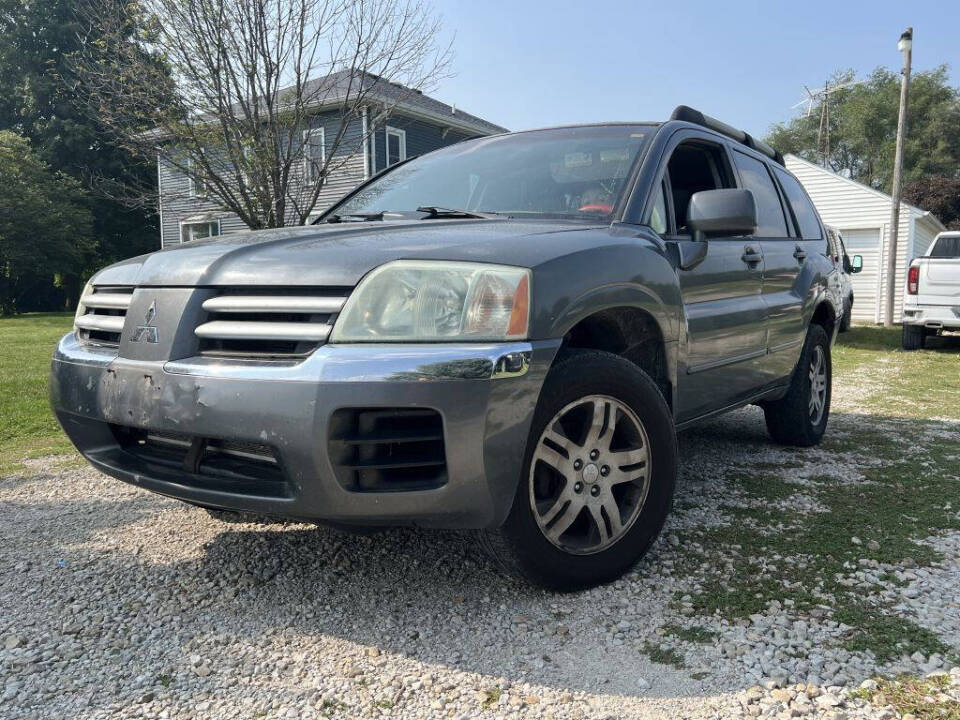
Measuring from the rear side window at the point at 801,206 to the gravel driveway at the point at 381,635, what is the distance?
7.78ft

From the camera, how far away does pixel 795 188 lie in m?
5.14

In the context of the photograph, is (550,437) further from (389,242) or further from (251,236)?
(251,236)

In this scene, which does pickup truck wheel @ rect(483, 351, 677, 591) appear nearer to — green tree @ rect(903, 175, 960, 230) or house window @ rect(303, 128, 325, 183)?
house window @ rect(303, 128, 325, 183)

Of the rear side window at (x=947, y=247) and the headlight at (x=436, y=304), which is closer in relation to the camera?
the headlight at (x=436, y=304)

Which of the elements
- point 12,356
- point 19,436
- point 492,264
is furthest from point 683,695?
point 12,356

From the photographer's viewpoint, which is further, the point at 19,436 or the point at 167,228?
the point at 167,228

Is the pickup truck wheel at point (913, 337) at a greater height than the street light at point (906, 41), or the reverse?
the street light at point (906, 41)

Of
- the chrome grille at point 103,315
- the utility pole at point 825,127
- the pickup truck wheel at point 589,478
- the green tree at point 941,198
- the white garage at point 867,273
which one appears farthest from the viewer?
the utility pole at point 825,127

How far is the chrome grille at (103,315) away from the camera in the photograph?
2.74 meters

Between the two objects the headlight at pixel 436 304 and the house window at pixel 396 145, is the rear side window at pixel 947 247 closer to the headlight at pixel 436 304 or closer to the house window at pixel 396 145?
the house window at pixel 396 145

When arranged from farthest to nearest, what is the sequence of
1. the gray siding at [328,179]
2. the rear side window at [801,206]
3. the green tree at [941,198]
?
the green tree at [941,198] → the gray siding at [328,179] → the rear side window at [801,206]

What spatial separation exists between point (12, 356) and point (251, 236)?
9.72 m

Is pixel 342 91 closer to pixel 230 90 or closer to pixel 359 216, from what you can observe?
pixel 230 90

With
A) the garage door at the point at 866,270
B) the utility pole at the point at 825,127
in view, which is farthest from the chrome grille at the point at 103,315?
the utility pole at the point at 825,127
